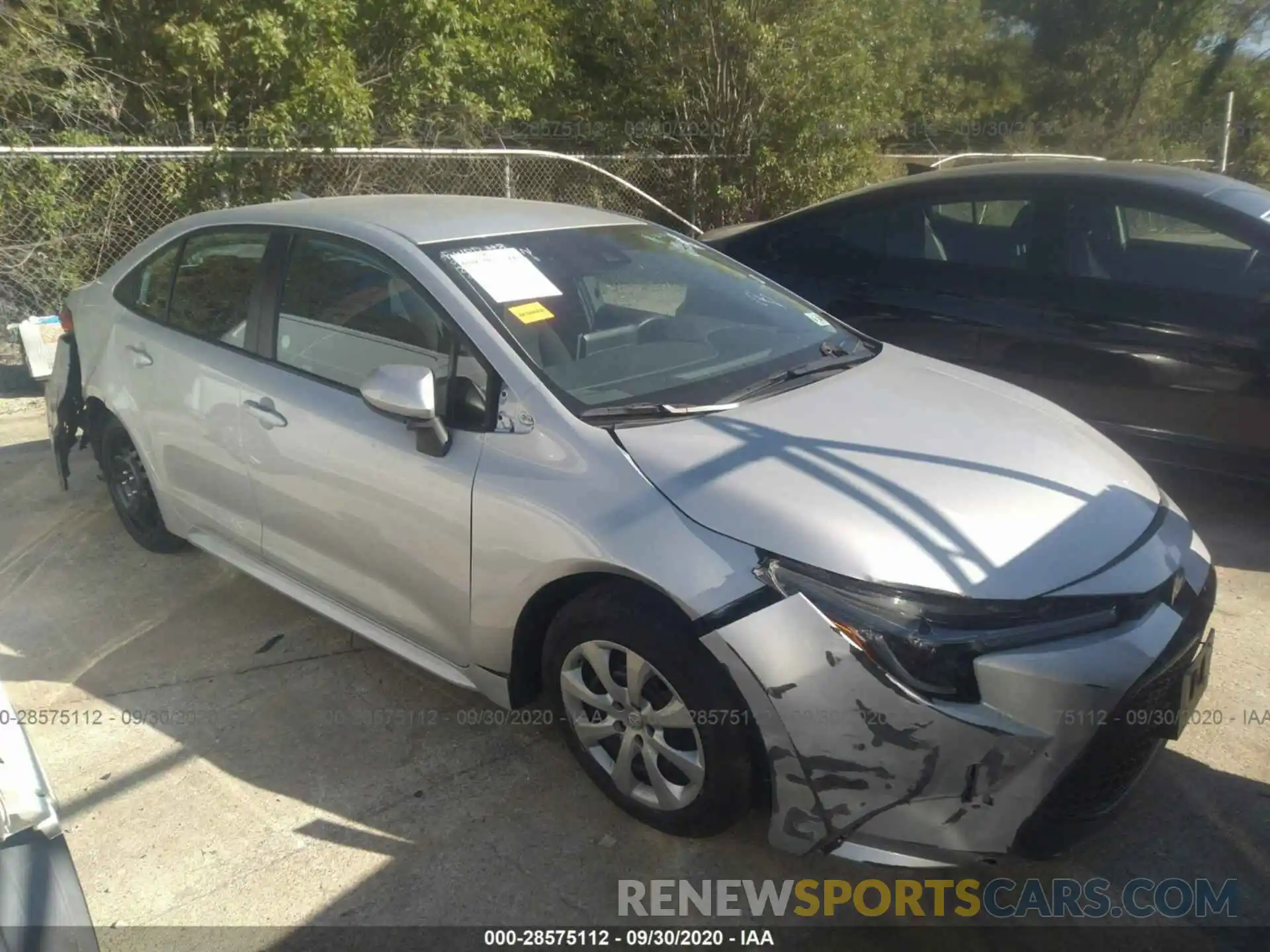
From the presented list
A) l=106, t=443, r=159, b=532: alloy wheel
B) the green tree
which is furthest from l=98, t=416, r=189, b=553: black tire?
the green tree

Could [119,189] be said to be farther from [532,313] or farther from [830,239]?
[532,313]

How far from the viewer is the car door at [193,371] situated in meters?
3.70

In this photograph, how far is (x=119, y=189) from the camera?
7.82 metres

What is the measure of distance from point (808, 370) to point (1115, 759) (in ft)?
4.77

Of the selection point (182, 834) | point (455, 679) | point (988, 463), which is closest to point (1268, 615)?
point (988, 463)

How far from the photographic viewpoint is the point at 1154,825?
281 cm

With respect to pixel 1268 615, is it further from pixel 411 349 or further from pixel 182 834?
pixel 182 834

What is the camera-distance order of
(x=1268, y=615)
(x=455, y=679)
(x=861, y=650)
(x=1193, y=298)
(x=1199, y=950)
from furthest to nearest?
(x=1193, y=298) < (x=1268, y=615) < (x=455, y=679) < (x=1199, y=950) < (x=861, y=650)

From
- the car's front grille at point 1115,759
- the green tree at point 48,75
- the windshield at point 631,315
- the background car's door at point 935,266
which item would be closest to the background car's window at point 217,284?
the windshield at point 631,315

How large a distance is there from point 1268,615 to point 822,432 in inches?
89.0

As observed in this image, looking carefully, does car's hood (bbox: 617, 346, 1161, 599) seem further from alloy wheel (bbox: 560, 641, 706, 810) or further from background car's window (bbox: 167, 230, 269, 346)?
background car's window (bbox: 167, 230, 269, 346)

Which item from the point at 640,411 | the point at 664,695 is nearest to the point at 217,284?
the point at 640,411

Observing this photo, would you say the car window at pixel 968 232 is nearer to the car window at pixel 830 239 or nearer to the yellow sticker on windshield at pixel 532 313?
the car window at pixel 830 239

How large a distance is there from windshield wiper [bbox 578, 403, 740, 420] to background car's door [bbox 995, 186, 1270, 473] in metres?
2.53
